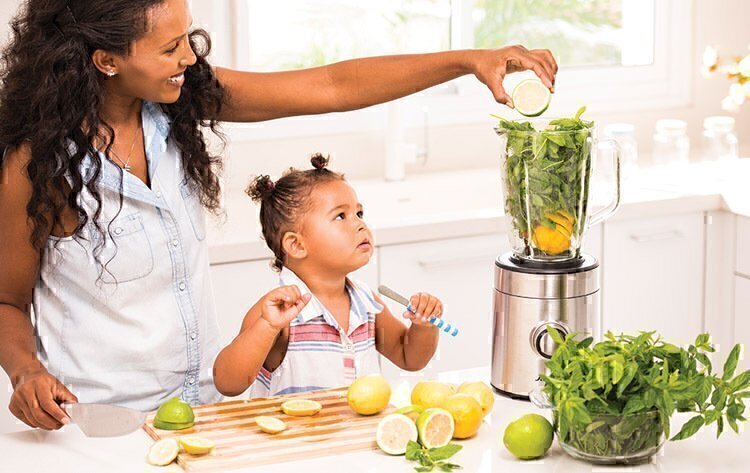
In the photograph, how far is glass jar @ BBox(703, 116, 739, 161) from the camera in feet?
11.2

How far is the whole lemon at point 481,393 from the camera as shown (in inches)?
61.8

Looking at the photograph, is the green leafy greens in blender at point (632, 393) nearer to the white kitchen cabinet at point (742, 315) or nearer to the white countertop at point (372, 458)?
the white countertop at point (372, 458)

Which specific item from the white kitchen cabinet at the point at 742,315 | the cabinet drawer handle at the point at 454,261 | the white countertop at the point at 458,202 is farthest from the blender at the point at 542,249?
the white kitchen cabinet at the point at 742,315

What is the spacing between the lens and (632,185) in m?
3.15

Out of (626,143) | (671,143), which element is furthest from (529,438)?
(671,143)

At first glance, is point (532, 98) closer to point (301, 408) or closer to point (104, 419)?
point (301, 408)

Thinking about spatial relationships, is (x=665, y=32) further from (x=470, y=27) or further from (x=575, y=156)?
(x=575, y=156)

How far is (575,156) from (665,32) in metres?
2.17

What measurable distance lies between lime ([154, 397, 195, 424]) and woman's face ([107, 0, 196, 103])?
450 mm

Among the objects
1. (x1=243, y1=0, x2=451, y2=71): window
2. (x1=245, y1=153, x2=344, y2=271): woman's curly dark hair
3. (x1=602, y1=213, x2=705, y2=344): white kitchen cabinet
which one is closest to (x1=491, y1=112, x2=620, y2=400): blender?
(x1=245, y1=153, x2=344, y2=271): woman's curly dark hair

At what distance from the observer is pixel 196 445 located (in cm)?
145

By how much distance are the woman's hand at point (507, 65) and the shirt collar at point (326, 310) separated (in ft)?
1.34

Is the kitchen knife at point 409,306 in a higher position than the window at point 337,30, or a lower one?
lower

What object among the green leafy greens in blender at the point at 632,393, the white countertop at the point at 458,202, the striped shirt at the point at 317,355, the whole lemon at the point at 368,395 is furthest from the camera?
the white countertop at the point at 458,202
